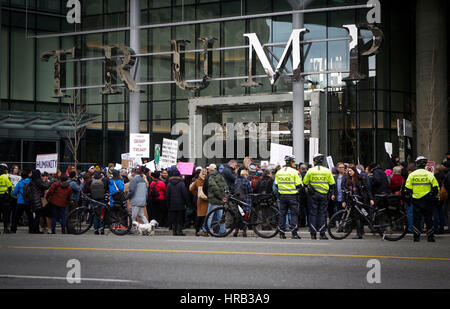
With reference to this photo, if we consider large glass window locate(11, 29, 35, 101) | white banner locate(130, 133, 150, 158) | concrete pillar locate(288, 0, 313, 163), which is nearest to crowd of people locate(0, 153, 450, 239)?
white banner locate(130, 133, 150, 158)

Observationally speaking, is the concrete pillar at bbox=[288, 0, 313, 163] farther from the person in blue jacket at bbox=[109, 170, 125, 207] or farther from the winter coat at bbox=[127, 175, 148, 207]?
the winter coat at bbox=[127, 175, 148, 207]

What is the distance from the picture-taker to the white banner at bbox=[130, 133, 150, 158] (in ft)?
81.7

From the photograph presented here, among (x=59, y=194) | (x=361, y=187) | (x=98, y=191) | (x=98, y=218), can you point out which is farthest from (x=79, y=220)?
(x=361, y=187)

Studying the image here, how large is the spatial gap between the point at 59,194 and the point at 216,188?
471cm

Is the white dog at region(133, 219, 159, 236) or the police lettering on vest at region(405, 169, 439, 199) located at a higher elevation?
the police lettering on vest at region(405, 169, 439, 199)

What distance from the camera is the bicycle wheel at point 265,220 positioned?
17.2 metres

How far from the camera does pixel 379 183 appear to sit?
1847cm

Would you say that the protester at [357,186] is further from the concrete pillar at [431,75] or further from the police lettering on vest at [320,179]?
the concrete pillar at [431,75]

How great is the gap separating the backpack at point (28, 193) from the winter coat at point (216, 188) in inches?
202

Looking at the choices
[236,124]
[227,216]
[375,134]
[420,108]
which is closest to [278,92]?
[236,124]

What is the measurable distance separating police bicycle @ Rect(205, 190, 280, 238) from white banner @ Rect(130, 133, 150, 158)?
770 cm

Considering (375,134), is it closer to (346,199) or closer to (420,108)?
(420,108)

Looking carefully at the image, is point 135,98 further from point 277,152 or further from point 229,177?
point 229,177
